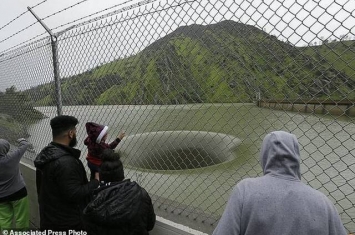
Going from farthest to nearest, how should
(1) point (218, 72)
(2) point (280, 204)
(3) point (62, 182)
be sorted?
(1) point (218, 72) → (3) point (62, 182) → (2) point (280, 204)

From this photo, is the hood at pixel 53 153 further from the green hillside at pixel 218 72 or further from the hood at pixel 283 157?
the hood at pixel 283 157

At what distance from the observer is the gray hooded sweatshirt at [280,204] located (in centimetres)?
128

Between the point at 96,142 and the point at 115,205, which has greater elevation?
the point at 96,142

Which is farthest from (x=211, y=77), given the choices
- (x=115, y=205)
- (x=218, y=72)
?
(x=115, y=205)

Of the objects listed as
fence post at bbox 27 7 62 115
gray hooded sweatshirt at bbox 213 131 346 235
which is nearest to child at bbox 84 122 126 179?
fence post at bbox 27 7 62 115

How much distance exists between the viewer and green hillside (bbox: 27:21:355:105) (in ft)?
6.66

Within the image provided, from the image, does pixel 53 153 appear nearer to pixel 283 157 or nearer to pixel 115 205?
pixel 115 205

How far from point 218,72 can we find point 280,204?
5.60 feet

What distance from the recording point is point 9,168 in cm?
351

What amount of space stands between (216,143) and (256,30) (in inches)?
320

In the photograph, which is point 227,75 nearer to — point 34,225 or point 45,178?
point 45,178

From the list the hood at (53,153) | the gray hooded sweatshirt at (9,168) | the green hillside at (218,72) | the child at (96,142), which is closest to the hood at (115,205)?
the hood at (53,153)

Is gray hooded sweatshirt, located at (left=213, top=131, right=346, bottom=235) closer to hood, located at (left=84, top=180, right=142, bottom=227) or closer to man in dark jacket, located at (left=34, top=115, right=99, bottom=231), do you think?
hood, located at (left=84, top=180, right=142, bottom=227)

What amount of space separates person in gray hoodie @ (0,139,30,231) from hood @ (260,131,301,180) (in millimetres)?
3075
